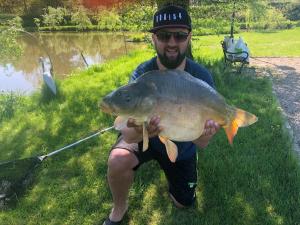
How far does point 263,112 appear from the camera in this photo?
6.48 metres

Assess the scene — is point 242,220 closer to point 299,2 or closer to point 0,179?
point 0,179

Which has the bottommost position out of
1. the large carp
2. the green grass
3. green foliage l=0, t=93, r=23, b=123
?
green foliage l=0, t=93, r=23, b=123

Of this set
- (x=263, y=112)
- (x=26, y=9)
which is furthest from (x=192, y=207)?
(x=26, y=9)

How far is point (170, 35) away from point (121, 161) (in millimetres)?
1213

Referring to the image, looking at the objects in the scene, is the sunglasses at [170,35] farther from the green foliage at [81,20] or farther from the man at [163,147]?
the green foliage at [81,20]

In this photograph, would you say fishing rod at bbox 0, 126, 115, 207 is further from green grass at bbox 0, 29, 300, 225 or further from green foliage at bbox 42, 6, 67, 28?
green foliage at bbox 42, 6, 67, 28

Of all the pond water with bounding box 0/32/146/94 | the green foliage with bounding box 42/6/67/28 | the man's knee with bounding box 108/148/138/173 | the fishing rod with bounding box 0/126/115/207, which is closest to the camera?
the man's knee with bounding box 108/148/138/173

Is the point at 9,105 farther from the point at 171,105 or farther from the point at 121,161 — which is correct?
the point at 171,105

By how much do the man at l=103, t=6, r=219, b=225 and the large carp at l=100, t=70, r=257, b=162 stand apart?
0.23m

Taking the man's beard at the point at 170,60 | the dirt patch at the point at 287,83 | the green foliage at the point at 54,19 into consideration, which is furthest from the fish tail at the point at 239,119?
the green foliage at the point at 54,19

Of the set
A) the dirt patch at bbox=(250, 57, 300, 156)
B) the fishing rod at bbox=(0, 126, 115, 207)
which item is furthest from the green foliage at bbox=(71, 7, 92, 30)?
the fishing rod at bbox=(0, 126, 115, 207)

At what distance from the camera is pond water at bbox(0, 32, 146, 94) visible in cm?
1540

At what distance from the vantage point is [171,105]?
2.56 m

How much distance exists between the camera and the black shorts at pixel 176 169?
3.62 m
